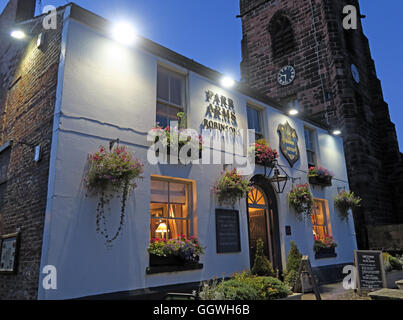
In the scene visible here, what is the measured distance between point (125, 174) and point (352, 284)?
27.0ft

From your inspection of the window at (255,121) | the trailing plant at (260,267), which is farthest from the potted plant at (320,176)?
the trailing plant at (260,267)

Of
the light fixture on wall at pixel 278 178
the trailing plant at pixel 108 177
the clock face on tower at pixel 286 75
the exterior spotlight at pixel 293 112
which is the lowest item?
the trailing plant at pixel 108 177

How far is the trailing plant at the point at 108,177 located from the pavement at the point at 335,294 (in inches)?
214

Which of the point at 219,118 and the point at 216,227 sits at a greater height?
the point at 219,118

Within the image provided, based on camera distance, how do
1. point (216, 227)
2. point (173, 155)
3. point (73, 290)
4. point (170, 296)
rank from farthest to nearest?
point (216, 227) → point (173, 155) → point (73, 290) → point (170, 296)

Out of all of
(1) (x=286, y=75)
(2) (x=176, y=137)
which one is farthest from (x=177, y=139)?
(1) (x=286, y=75)

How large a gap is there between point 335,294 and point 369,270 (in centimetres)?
115

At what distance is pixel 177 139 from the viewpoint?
7.75 meters

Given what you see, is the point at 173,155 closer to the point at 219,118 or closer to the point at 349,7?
the point at 219,118

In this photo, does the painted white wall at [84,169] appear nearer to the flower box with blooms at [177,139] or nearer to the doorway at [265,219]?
the flower box with blooms at [177,139]

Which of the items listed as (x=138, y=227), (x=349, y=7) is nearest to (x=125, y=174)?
(x=138, y=227)

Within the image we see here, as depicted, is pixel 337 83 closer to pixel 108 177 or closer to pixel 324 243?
pixel 324 243

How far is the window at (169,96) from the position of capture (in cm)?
831

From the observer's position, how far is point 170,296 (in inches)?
172
